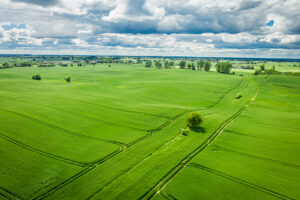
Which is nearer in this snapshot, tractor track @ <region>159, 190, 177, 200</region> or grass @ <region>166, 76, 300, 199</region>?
tractor track @ <region>159, 190, 177, 200</region>

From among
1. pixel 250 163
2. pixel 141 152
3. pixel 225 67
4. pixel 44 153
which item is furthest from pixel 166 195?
pixel 225 67

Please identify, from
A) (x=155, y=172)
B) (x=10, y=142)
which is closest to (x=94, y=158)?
(x=155, y=172)

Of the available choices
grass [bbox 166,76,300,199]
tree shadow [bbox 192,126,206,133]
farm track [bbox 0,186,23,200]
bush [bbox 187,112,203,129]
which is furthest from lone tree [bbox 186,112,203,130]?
farm track [bbox 0,186,23,200]

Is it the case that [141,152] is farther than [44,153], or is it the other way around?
[141,152]

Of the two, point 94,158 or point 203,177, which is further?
point 94,158

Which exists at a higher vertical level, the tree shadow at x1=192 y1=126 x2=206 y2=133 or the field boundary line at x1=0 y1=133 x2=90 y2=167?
the tree shadow at x1=192 y1=126 x2=206 y2=133

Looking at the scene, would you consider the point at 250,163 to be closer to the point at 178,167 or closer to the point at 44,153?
the point at 178,167

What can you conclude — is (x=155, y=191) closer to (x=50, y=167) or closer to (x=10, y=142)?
(x=50, y=167)

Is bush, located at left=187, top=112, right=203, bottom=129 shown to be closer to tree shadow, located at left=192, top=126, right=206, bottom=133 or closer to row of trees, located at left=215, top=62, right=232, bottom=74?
tree shadow, located at left=192, top=126, right=206, bottom=133

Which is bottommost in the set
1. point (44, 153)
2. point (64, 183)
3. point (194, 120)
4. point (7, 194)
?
point (7, 194)
